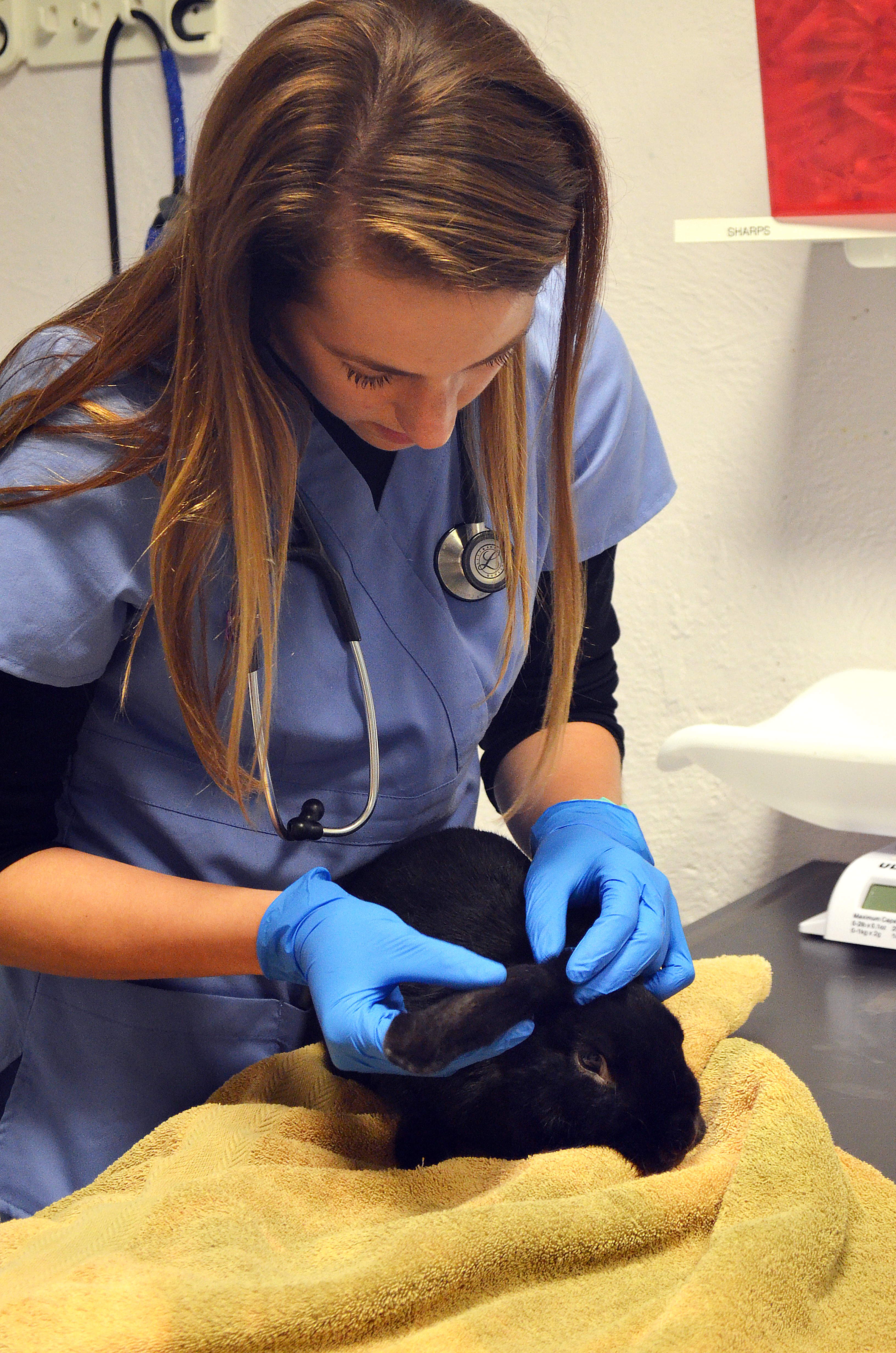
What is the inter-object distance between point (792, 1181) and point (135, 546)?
0.59m

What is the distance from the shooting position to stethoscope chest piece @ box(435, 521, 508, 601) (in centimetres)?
91

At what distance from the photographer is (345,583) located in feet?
2.86

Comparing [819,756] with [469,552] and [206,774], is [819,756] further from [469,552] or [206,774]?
[206,774]

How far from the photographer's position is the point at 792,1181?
2.07ft

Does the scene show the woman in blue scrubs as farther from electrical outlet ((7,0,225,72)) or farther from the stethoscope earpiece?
electrical outlet ((7,0,225,72))

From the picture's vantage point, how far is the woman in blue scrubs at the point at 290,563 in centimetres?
68

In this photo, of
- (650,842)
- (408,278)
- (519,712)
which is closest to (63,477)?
(408,278)

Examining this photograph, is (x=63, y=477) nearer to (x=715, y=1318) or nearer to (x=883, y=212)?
(x=715, y=1318)

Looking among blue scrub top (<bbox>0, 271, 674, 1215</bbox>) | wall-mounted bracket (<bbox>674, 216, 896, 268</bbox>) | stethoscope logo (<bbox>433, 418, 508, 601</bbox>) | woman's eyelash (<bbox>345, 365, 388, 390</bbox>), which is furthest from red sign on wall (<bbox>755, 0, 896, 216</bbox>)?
woman's eyelash (<bbox>345, 365, 388, 390</bbox>)

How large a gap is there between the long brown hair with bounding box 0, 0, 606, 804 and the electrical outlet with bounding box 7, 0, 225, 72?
0.94 meters

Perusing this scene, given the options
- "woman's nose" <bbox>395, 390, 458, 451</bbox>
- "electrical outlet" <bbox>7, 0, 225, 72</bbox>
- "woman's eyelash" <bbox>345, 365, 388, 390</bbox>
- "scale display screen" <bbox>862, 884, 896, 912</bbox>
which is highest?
"electrical outlet" <bbox>7, 0, 225, 72</bbox>

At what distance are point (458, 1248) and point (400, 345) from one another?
20.4 inches

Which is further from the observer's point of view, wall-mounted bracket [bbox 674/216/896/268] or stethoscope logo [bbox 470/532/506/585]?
wall-mounted bracket [bbox 674/216/896/268]

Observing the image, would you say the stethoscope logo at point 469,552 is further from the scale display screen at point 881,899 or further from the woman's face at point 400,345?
the scale display screen at point 881,899
